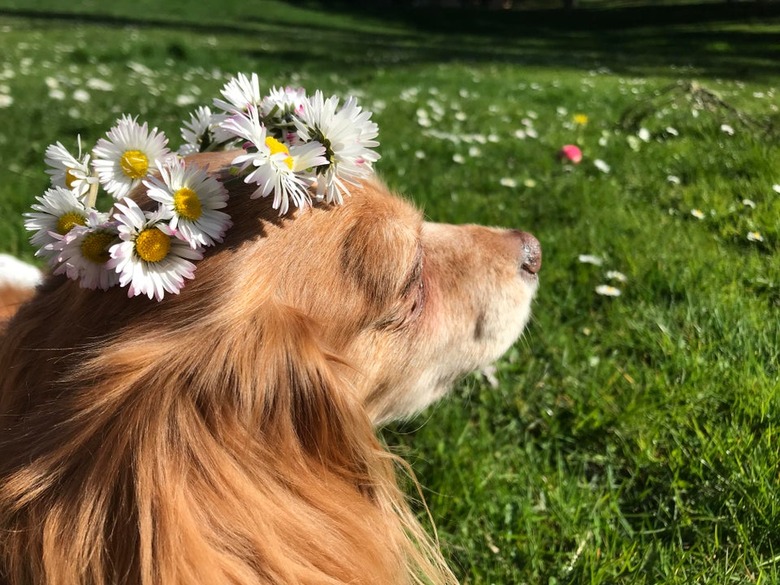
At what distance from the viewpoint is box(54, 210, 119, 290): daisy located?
4.94 ft

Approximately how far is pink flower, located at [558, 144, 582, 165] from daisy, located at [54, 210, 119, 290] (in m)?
4.20

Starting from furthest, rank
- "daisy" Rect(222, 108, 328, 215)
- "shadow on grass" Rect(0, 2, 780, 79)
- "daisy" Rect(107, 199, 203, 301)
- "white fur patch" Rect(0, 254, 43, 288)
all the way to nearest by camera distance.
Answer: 1. "shadow on grass" Rect(0, 2, 780, 79)
2. "white fur patch" Rect(0, 254, 43, 288)
3. "daisy" Rect(222, 108, 328, 215)
4. "daisy" Rect(107, 199, 203, 301)

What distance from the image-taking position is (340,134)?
1.69 meters

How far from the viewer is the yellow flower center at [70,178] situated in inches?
68.5

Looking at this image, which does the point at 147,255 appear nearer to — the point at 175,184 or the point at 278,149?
the point at 175,184

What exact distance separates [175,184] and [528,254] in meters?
1.40

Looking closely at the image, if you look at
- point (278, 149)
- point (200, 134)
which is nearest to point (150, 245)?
point (278, 149)

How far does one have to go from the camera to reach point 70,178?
1.75 m

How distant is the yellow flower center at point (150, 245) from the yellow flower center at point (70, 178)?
44 cm

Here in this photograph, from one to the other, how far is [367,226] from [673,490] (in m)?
1.43

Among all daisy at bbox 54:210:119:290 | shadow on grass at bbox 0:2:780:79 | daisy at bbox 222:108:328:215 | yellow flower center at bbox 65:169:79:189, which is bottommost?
shadow on grass at bbox 0:2:780:79

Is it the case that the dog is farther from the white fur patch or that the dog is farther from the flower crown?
the white fur patch

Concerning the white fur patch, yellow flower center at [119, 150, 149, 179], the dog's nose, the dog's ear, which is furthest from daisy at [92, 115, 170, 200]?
the dog's nose

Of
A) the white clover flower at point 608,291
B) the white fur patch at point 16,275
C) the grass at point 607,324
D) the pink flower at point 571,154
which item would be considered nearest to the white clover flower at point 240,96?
the white fur patch at point 16,275
